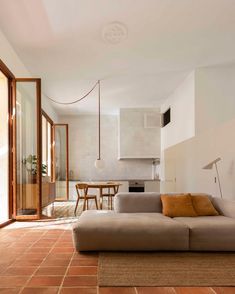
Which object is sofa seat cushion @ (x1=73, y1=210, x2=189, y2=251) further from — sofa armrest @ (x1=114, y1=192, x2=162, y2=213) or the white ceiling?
the white ceiling

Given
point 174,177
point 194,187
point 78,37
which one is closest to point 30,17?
point 78,37

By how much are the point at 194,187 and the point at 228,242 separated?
2.82m

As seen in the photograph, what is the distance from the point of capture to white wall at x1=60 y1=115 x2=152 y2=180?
9875 mm

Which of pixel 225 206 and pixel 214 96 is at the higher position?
pixel 214 96

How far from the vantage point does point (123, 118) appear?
9203mm

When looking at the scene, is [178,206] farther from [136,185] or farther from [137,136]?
[137,136]

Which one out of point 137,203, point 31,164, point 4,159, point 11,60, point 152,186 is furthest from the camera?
point 152,186

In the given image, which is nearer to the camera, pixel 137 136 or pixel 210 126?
pixel 210 126

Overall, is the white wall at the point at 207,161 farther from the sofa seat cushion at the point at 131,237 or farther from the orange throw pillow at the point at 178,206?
the sofa seat cushion at the point at 131,237

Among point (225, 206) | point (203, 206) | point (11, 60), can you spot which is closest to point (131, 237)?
point (203, 206)

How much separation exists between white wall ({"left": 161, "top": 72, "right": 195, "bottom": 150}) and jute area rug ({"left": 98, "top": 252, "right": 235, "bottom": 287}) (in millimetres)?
3379

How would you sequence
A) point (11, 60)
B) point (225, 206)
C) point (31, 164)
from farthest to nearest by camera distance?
point (31, 164), point (11, 60), point (225, 206)

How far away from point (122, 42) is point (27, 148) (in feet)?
9.08

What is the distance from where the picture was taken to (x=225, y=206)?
12.0 ft
